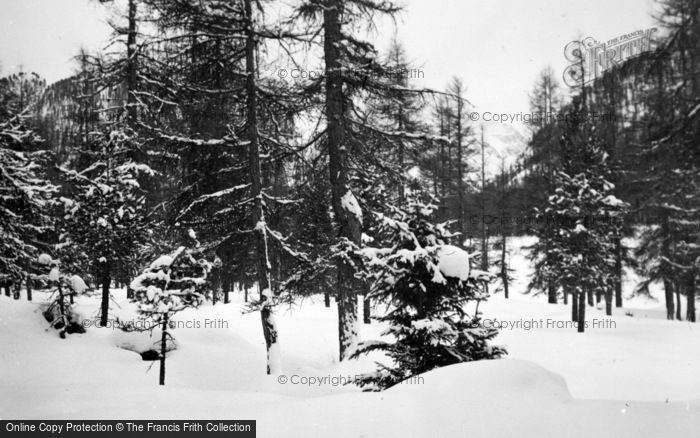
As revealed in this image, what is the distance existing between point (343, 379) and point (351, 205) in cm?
421

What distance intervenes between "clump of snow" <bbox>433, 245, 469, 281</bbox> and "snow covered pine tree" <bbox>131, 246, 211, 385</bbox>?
5442 mm

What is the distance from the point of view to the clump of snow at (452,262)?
596cm

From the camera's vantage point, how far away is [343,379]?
9000mm

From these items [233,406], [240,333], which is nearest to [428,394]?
[233,406]

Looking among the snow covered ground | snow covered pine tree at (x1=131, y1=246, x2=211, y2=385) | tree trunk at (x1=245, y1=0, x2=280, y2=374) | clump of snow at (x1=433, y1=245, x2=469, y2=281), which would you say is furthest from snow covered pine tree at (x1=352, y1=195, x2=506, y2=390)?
snow covered pine tree at (x1=131, y1=246, x2=211, y2=385)

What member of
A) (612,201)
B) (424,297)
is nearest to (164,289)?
(424,297)

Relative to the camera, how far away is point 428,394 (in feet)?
14.2

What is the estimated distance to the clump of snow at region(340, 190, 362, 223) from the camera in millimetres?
9156

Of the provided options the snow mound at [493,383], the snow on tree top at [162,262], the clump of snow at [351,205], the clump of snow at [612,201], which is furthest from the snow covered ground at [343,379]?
the clump of snow at [612,201]

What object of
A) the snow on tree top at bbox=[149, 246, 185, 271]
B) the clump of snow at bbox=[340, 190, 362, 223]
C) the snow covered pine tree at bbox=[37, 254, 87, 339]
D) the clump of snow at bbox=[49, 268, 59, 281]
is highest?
the clump of snow at bbox=[340, 190, 362, 223]

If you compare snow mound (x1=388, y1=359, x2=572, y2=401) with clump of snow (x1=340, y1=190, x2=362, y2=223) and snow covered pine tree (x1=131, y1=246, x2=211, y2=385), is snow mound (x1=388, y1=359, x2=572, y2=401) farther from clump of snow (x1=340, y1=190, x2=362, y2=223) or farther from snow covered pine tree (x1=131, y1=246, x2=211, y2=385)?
snow covered pine tree (x1=131, y1=246, x2=211, y2=385)

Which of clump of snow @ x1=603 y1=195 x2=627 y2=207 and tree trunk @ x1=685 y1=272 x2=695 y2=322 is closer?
clump of snow @ x1=603 y1=195 x2=627 y2=207

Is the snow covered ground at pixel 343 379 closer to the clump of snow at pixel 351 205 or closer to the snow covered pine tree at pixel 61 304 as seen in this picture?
the snow covered pine tree at pixel 61 304

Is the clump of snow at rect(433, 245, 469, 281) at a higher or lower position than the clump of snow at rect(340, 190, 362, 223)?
lower
